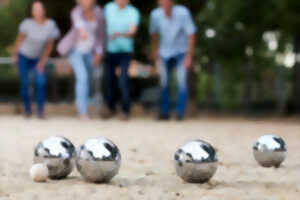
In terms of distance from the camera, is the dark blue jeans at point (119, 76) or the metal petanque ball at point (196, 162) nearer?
the metal petanque ball at point (196, 162)

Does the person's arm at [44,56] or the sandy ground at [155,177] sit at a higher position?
the person's arm at [44,56]

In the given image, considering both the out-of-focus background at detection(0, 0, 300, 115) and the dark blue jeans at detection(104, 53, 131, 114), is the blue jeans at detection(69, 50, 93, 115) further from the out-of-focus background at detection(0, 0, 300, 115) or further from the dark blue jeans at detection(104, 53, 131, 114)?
the out-of-focus background at detection(0, 0, 300, 115)

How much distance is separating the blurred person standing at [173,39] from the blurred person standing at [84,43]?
96cm

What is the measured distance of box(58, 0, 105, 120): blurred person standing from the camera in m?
9.86

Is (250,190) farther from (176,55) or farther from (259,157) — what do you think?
(176,55)

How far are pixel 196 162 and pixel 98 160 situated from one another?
62cm

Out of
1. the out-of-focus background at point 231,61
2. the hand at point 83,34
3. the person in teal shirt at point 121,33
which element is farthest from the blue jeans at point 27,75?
the out-of-focus background at point 231,61

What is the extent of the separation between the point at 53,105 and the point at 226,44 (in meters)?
4.57

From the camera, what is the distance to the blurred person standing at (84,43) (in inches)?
388

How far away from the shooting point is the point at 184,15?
9922mm

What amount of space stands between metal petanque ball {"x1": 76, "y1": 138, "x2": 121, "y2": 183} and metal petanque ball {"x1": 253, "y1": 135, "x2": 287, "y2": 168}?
137cm

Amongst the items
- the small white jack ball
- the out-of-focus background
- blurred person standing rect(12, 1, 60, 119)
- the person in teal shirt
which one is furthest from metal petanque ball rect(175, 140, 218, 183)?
the out-of-focus background

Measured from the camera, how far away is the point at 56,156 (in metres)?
3.85

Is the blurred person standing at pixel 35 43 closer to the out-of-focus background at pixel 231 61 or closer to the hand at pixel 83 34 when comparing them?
the hand at pixel 83 34
